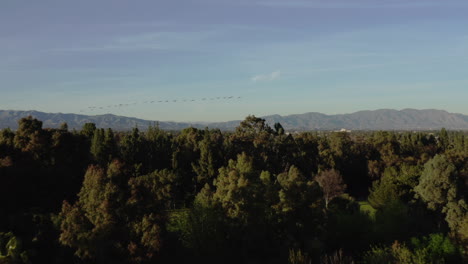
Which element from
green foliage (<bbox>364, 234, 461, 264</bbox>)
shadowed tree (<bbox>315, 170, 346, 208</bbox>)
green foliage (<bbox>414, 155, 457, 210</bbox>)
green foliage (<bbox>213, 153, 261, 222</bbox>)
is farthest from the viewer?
shadowed tree (<bbox>315, 170, 346, 208</bbox>)

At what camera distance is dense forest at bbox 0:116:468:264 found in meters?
19.7

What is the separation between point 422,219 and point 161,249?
26.6 metres

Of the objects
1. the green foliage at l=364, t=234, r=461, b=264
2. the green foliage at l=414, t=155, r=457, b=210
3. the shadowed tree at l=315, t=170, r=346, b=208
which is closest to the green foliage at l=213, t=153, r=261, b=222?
the green foliage at l=364, t=234, r=461, b=264

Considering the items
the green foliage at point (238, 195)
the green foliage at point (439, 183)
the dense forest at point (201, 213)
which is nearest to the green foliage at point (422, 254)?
the dense forest at point (201, 213)

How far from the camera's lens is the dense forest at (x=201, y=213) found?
64.5ft

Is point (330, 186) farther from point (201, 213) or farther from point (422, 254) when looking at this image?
point (201, 213)

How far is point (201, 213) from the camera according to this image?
26.2m

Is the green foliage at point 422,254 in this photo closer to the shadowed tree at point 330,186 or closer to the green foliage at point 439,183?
the green foliage at point 439,183

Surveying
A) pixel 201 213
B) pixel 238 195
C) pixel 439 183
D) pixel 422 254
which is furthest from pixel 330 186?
pixel 201 213

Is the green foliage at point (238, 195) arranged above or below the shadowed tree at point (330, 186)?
above

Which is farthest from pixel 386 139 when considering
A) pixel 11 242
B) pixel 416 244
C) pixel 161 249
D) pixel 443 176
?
pixel 11 242

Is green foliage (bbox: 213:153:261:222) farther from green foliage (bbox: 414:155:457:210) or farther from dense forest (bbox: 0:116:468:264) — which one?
green foliage (bbox: 414:155:457:210)

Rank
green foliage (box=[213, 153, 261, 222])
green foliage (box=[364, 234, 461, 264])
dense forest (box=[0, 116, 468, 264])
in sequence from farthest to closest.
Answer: green foliage (box=[213, 153, 261, 222])
green foliage (box=[364, 234, 461, 264])
dense forest (box=[0, 116, 468, 264])

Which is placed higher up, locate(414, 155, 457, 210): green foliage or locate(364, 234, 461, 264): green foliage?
locate(414, 155, 457, 210): green foliage
